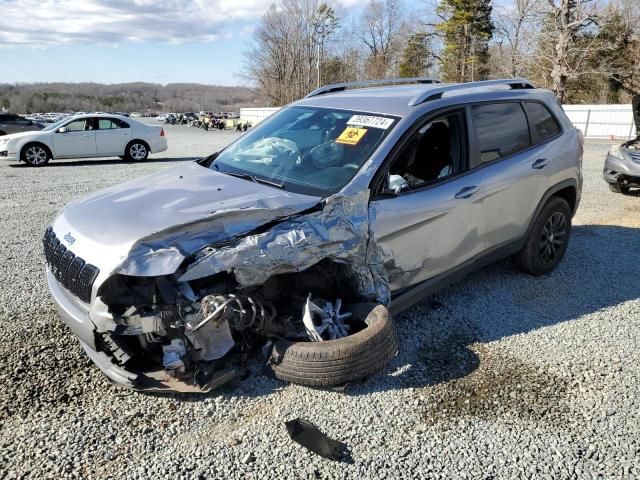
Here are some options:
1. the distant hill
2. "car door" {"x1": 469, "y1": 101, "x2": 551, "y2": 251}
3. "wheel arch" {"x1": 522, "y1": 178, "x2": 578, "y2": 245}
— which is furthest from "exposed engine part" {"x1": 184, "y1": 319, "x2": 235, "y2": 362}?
the distant hill

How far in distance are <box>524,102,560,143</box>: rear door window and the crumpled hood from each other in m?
2.71

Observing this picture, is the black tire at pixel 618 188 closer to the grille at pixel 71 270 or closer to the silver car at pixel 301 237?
the silver car at pixel 301 237

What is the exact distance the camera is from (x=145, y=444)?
2719 mm

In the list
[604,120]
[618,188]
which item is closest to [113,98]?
[604,120]

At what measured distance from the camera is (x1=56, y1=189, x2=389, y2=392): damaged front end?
9.14 feet

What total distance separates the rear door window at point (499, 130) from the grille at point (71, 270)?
9.62 feet

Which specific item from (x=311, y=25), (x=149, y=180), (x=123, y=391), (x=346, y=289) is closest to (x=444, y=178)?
(x=346, y=289)

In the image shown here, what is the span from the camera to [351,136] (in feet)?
12.5

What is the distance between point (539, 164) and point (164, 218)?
3462 mm

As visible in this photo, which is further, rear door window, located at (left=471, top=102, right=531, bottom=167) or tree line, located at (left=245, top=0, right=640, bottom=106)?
tree line, located at (left=245, top=0, right=640, bottom=106)

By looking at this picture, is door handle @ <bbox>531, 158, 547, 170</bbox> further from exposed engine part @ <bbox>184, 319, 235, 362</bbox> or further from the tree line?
the tree line

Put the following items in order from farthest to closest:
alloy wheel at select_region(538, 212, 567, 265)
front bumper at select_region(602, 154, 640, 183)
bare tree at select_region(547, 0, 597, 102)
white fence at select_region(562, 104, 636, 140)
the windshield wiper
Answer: bare tree at select_region(547, 0, 597, 102) → white fence at select_region(562, 104, 636, 140) → front bumper at select_region(602, 154, 640, 183) → alloy wheel at select_region(538, 212, 567, 265) → the windshield wiper

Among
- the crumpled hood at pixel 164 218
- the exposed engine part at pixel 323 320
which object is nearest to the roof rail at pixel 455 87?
the crumpled hood at pixel 164 218

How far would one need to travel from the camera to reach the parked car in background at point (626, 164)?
916cm
